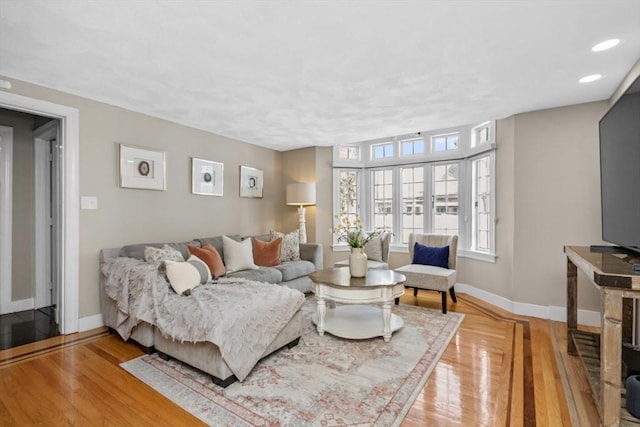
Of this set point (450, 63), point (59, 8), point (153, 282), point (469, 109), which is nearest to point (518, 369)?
point (450, 63)

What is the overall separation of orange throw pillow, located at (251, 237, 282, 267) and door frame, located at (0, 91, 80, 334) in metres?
1.91

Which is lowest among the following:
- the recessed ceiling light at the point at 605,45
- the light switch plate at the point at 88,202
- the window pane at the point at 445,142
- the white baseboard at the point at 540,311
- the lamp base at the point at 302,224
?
the white baseboard at the point at 540,311

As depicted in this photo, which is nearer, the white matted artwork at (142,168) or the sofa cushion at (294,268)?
the white matted artwork at (142,168)

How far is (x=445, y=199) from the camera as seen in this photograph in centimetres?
488

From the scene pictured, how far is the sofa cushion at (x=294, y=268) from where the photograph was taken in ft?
13.0

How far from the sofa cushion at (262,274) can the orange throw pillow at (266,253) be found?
0.75ft

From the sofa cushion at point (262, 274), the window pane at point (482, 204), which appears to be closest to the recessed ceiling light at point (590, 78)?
the window pane at point (482, 204)

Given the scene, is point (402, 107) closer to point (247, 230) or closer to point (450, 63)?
point (450, 63)

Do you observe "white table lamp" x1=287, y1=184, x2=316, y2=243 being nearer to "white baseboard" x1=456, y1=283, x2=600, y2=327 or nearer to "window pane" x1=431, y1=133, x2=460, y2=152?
"window pane" x1=431, y1=133, x2=460, y2=152

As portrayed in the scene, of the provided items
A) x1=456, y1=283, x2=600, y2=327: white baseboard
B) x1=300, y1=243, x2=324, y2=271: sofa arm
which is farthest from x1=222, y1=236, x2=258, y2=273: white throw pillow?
x1=456, y1=283, x2=600, y2=327: white baseboard

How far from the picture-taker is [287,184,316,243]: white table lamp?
5070 millimetres

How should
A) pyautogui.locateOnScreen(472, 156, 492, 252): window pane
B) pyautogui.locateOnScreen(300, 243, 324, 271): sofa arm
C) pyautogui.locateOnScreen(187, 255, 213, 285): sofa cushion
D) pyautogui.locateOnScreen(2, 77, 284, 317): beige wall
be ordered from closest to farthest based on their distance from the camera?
pyautogui.locateOnScreen(187, 255, 213, 285): sofa cushion → pyautogui.locateOnScreen(2, 77, 284, 317): beige wall → pyautogui.locateOnScreen(472, 156, 492, 252): window pane → pyautogui.locateOnScreen(300, 243, 324, 271): sofa arm

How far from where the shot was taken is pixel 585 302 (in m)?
3.32

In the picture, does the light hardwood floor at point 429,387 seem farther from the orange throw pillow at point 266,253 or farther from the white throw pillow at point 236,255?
the orange throw pillow at point 266,253
